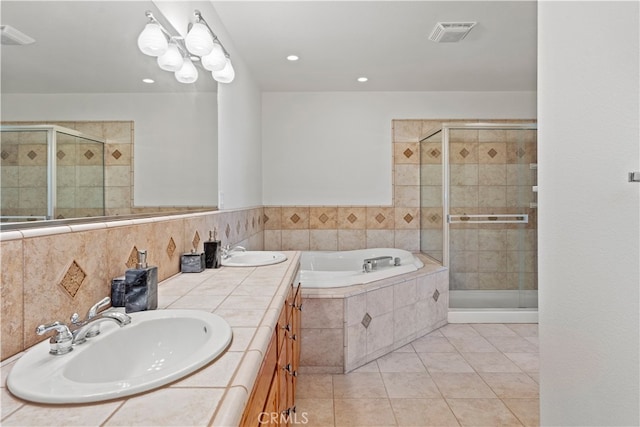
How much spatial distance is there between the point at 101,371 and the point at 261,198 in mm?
3319

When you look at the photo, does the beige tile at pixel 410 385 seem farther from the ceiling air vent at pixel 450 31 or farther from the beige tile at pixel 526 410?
the ceiling air vent at pixel 450 31

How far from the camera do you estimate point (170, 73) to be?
1681mm

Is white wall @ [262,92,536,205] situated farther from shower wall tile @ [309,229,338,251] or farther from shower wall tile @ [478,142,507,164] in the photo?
shower wall tile @ [478,142,507,164]

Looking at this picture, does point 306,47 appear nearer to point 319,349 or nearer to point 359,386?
point 319,349

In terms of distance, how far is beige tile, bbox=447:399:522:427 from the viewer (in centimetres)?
190

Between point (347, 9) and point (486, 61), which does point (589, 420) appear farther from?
point (486, 61)

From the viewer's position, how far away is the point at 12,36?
0.80 m

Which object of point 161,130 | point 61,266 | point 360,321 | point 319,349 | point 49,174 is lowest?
point 319,349

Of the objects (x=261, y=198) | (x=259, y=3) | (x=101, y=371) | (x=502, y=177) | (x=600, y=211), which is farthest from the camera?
(x=261, y=198)

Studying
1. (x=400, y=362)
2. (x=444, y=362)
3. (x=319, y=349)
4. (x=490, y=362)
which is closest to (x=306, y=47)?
(x=319, y=349)

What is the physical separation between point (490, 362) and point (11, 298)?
9.12 ft

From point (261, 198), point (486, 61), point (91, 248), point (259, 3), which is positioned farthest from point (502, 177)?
point (91, 248)

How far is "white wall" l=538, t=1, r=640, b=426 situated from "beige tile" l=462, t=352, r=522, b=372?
4.29ft

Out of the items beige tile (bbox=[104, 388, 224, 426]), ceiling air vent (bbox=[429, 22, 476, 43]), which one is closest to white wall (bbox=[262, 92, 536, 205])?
ceiling air vent (bbox=[429, 22, 476, 43])
